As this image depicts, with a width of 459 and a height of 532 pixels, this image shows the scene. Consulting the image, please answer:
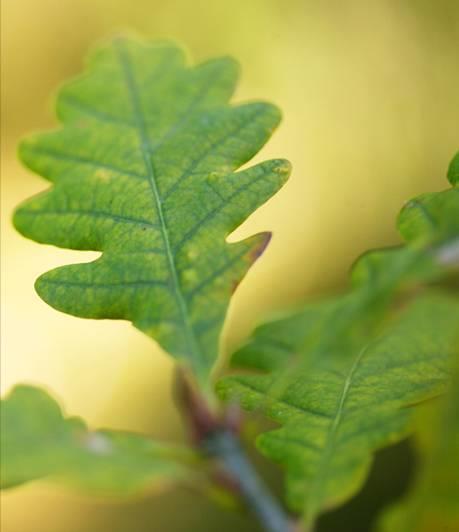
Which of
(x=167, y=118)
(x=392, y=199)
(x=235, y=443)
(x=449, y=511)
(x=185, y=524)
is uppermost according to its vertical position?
(x=167, y=118)

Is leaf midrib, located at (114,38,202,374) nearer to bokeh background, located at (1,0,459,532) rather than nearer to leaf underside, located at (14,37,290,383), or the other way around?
leaf underside, located at (14,37,290,383)

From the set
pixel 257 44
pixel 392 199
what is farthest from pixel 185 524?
pixel 257 44

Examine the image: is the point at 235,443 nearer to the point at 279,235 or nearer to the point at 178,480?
the point at 178,480

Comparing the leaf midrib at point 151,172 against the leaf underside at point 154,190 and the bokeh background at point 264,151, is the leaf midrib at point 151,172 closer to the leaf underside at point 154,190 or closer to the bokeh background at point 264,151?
the leaf underside at point 154,190

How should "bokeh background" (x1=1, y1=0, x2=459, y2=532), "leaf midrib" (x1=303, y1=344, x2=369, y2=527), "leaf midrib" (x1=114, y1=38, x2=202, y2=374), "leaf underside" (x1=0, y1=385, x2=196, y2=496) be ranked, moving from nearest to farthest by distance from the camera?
"leaf underside" (x1=0, y1=385, x2=196, y2=496) → "leaf midrib" (x1=303, y1=344, x2=369, y2=527) → "leaf midrib" (x1=114, y1=38, x2=202, y2=374) → "bokeh background" (x1=1, y1=0, x2=459, y2=532)

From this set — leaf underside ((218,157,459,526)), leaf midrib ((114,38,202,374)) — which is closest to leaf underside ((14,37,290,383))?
leaf midrib ((114,38,202,374))

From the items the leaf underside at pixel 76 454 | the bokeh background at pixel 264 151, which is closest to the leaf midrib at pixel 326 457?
the leaf underside at pixel 76 454

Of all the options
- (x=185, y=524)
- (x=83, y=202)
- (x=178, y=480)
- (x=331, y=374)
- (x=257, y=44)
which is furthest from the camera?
(x=257, y=44)
